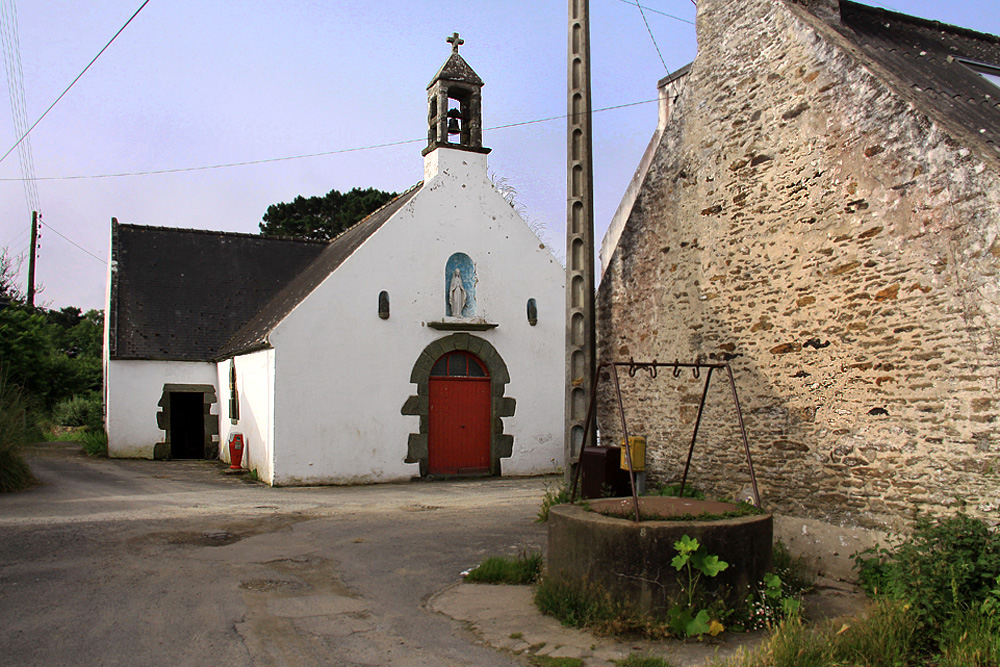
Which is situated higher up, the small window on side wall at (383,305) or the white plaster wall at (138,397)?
the small window on side wall at (383,305)

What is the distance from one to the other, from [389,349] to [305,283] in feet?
11.8

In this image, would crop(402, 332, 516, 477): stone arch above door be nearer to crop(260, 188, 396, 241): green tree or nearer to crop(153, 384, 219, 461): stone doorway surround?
crop(153, 384, 219, 461): stone doorway surround

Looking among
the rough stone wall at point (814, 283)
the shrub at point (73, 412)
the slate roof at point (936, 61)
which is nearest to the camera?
the rough stone wall at point (814, 283)

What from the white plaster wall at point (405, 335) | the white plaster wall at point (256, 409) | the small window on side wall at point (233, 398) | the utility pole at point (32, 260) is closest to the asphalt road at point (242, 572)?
the white plaster wall at point (256, 409)

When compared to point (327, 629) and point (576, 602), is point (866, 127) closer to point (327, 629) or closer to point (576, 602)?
point (576, 602)

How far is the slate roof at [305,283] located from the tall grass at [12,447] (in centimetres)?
401

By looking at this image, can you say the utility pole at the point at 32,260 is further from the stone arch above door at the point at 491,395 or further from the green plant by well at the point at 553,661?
the green plant by well at the point at 553,661

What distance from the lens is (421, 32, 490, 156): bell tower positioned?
16328mm

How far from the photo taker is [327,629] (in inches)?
215

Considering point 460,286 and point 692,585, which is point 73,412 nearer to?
point 460,286

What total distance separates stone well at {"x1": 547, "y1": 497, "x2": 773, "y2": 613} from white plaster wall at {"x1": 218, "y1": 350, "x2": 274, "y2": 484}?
9593 mm

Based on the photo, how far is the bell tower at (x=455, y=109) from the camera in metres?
16.3

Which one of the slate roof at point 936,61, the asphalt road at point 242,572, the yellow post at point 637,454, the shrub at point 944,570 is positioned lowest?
the asphalt road at point 242,572

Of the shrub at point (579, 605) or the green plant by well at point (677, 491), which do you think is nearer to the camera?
the shrub at point (579, 605)
